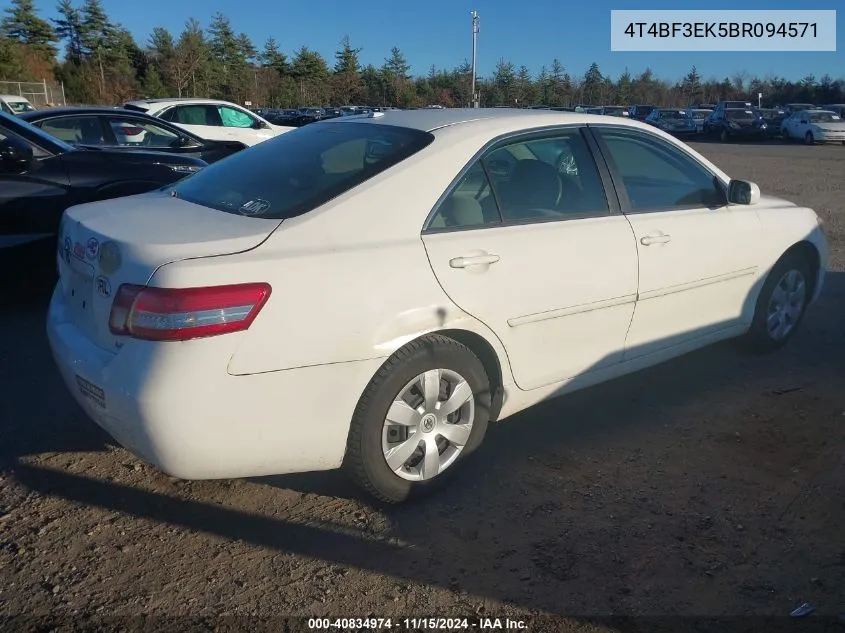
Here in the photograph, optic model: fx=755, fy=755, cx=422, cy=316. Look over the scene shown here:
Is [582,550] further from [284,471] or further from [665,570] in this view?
[284,471]

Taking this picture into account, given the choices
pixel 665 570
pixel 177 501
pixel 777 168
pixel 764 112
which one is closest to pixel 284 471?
pixel 177 501

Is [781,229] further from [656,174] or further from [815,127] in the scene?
[815,127]

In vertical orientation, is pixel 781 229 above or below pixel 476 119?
below

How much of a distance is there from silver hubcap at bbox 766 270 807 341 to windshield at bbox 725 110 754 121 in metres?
33.7

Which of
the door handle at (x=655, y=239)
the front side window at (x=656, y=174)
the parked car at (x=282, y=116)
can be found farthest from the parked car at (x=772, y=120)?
the door handle at (x=655, y=239)

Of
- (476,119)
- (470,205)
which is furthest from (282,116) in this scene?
(470,205)

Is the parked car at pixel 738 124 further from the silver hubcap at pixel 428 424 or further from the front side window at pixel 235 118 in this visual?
the silver hubcap at pixel 428 424

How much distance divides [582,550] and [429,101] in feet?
151

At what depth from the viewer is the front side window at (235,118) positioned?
14.6 m

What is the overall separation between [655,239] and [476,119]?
1109mm

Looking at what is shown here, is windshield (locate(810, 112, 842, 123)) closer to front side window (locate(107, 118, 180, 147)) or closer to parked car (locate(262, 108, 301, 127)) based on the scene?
parked car (locate(262, 108, 301, 127))

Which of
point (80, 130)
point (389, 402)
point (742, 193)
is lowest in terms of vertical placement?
point (389, 402)

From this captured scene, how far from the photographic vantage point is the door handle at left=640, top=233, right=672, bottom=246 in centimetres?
381

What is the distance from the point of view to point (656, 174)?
4305 millimetres
